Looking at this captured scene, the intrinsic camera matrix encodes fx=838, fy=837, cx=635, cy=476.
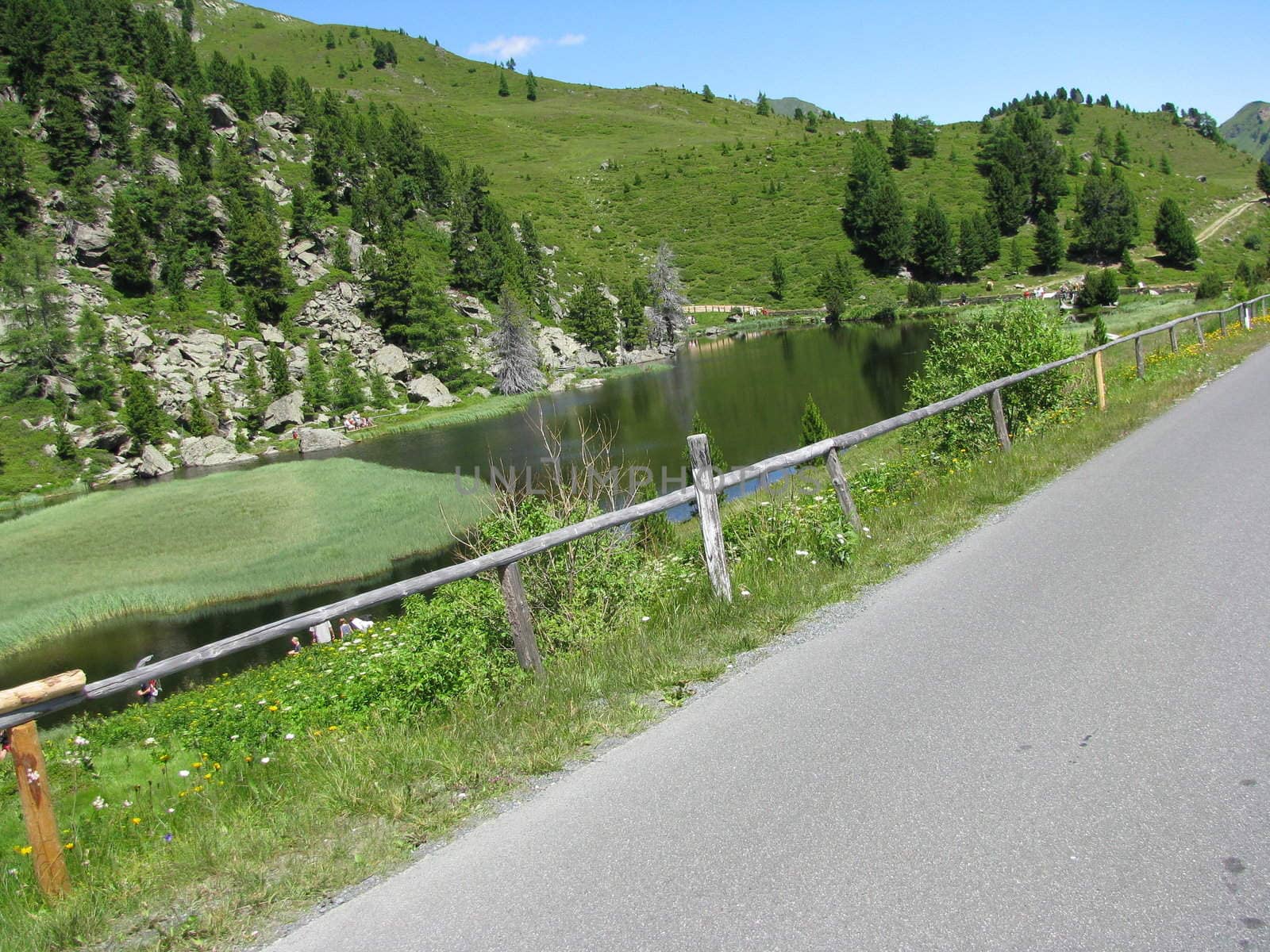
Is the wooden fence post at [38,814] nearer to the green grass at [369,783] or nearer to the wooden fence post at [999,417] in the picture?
the green grass at [369,783]

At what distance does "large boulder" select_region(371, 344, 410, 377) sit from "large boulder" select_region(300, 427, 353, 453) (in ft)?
55.7

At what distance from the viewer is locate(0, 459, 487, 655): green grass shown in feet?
86.8

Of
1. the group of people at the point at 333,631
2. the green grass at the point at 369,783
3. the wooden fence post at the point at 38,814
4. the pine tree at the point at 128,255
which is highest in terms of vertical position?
the pine tree at the point at 128,255

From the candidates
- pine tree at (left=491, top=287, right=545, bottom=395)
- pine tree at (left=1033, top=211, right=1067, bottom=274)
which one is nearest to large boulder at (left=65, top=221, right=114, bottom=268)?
pine tree at (left=491, top=287, right=545, bottom=395)

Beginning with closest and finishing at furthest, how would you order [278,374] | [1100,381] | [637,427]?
1. [1100,381]
2. [637,427]
3. [278,374]

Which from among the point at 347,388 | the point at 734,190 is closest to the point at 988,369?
the point at 347,388

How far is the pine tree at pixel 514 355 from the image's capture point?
79.0 metres

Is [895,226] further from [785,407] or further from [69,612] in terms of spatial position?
[69,612]

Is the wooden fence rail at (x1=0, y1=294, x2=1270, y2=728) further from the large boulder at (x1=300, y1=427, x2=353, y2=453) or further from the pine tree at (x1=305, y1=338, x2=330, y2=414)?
the pine tree at (x1=305, y1=338, x2=330, y2=414)

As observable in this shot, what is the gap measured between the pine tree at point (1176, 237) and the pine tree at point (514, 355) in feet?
271

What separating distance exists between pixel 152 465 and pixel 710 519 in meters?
58.8

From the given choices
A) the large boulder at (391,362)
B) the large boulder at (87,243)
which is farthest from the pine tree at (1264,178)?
the large boulder at (87,243)

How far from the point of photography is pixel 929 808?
393cm

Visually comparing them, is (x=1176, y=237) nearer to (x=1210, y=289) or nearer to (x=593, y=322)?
(x=1210, y=289)
